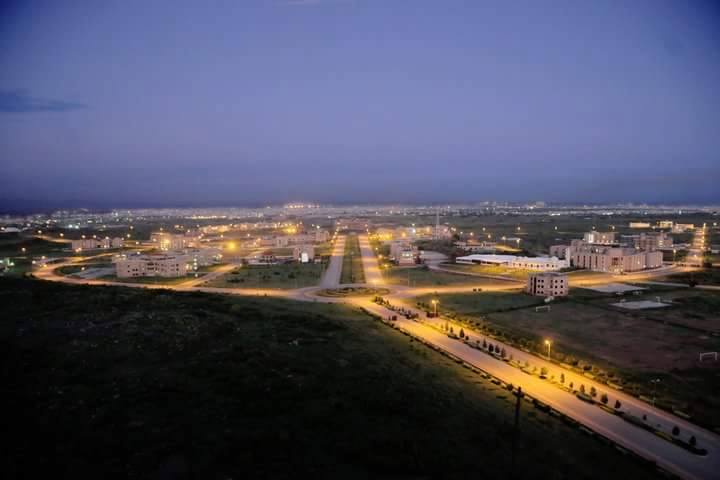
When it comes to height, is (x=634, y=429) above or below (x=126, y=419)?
below

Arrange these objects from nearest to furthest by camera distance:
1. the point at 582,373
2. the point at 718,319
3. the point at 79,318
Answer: the point at 582,373
the point at 79,318
the point at 718,319

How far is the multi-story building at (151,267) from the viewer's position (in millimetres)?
58438

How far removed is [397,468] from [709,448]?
430 inches

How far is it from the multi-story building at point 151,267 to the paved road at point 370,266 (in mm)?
23995

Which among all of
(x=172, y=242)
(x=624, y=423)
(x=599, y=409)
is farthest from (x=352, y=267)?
(x=624, y=423)

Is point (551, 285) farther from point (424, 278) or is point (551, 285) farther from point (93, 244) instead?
point (93, 244)

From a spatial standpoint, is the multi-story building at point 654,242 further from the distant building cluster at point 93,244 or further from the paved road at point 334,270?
the distant building cluster at point 93,244

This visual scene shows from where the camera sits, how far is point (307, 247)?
74.9 m

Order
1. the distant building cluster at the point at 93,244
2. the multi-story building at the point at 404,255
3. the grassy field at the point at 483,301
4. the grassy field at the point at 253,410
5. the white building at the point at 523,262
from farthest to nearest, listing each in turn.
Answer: the distant building cluster at the point at 93,244
the multi-story building at the point at 404,255
the white building at the point at 523,262
the grassy field at the point at 483,301
the grassy field at the point at 253,410

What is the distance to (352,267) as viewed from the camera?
64.2 metres

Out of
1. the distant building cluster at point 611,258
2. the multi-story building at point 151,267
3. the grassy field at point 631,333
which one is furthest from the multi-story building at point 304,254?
the distant building cluster at point 611,258

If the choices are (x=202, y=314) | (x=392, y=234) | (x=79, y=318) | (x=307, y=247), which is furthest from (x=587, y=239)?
(x=79, y=318)

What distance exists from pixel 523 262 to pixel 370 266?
67.7 feet

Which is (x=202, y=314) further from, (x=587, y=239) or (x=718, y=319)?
(x=587, y=239)
